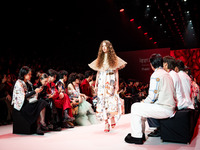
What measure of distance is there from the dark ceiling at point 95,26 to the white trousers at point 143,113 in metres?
5.32

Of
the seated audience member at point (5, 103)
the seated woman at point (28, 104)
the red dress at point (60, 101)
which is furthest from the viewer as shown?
the seated audience member at point (5, 103)

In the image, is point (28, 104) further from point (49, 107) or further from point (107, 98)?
point (107, 98)

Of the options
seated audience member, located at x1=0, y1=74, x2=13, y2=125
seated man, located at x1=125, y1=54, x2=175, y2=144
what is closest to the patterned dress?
seated man, located at x1=125, y1=54, x2=175, y2=144

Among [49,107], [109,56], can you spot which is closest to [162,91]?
[109,56]

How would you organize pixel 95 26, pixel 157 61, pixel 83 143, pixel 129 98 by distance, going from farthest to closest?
pixel 95 26 → pixel 129 98 → pixel 157 61 → pixel 83 143

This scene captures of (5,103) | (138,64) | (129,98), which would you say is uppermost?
(138,64)

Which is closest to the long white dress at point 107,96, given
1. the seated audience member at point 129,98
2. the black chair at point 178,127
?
the black chair at point 178,127

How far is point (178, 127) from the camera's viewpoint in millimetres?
2795

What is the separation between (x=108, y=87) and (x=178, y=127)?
4.75 feet

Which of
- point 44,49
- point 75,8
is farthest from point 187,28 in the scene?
point 44,49

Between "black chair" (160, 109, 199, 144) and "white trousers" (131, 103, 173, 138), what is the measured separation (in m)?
0.12

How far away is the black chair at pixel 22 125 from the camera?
3539 mm

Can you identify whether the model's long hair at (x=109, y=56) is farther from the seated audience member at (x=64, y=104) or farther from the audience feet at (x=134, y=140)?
the audience feet at (x=134, y=140)

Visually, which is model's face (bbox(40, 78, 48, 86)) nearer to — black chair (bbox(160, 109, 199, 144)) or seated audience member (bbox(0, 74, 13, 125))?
seated audience member (bbox(0, 74, 13, 125))
